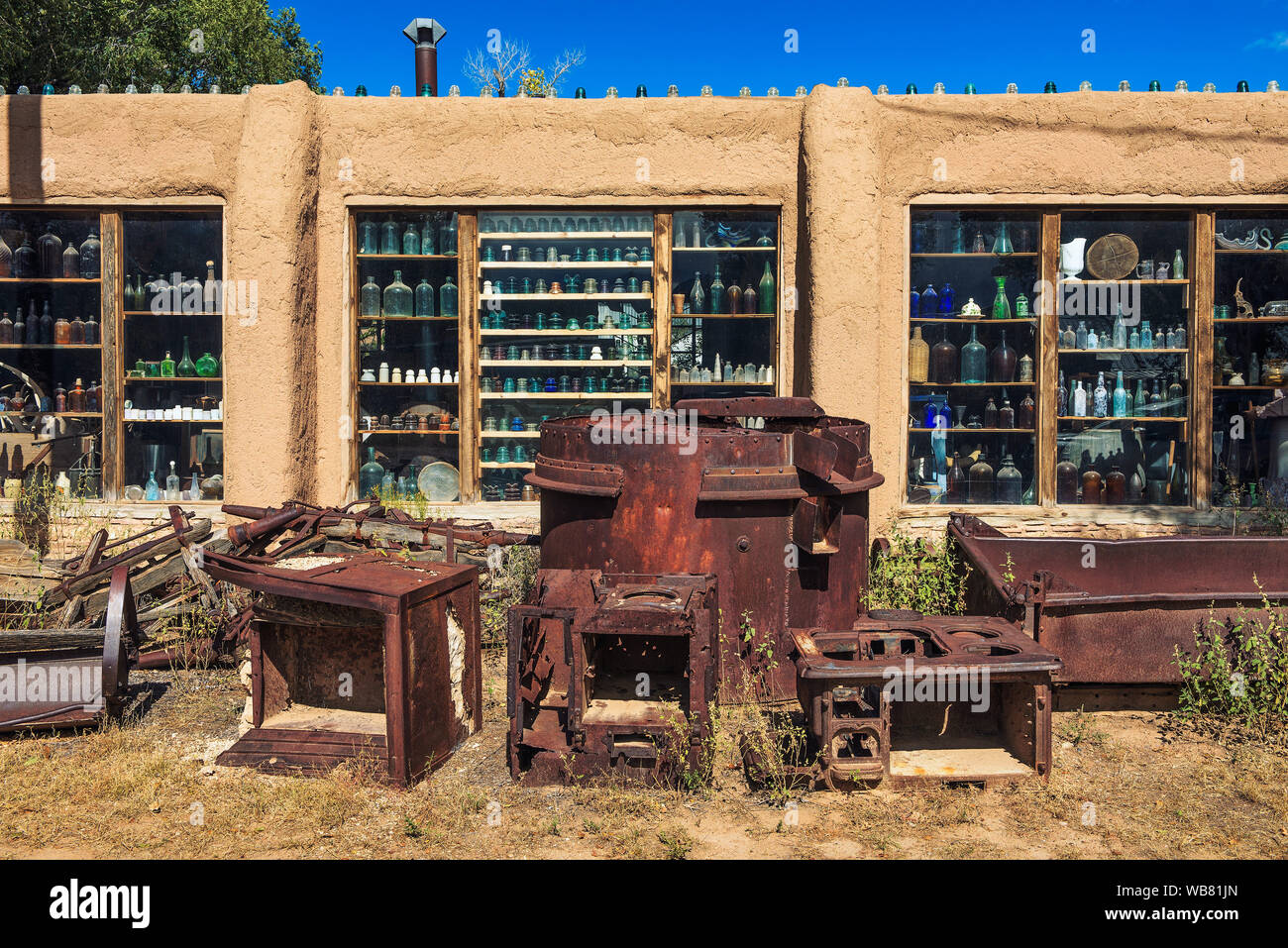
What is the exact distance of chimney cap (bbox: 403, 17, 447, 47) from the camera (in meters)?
8.59

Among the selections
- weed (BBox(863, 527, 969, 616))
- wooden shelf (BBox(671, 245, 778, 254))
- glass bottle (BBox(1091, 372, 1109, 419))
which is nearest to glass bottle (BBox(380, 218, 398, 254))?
wooden shelf (BBox(671, 245, 778, 254))

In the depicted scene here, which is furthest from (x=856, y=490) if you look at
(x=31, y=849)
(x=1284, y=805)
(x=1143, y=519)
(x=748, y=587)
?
(x=31, y=849)

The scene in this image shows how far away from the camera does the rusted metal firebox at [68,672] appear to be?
4.95 metres

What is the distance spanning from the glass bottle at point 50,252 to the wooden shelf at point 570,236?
349 cm

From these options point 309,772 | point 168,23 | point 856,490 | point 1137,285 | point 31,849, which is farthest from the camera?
point 168,23

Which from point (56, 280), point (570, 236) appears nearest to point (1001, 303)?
point (570, 236)

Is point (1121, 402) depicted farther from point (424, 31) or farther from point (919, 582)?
point (424, 31)

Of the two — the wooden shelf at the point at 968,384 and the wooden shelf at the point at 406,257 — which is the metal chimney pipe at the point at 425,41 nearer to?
the wooden shelf at the point at 406,257

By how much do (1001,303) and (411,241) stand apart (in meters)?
4.78

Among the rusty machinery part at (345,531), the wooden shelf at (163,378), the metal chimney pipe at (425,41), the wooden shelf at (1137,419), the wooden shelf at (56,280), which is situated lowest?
the rusty machinery part at (345,531)

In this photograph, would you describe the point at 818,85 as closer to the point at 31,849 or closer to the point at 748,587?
the point at 748,587

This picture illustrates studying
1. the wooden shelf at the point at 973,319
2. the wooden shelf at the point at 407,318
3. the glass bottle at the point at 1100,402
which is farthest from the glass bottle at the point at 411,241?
the glass bottle at the point at 1100,402

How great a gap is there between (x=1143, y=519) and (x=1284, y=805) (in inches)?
154

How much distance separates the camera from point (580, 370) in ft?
28.1
